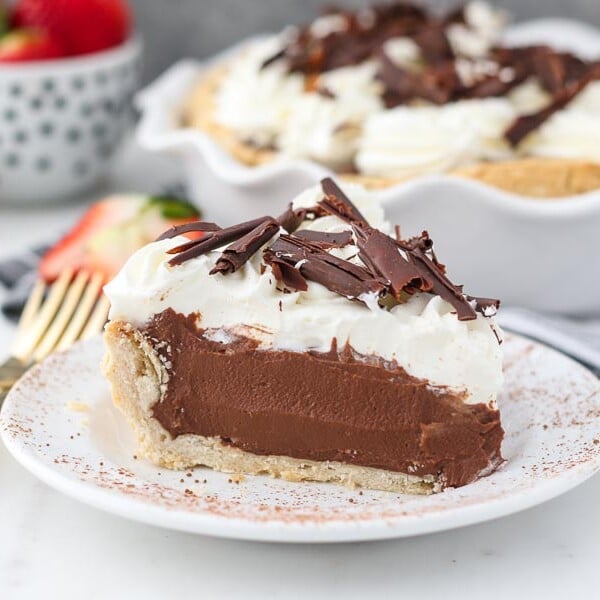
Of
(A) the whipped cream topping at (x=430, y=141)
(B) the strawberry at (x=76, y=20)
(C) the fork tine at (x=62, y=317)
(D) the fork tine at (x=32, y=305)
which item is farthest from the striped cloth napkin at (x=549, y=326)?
(B) the strawberry at (x=76, y=20)

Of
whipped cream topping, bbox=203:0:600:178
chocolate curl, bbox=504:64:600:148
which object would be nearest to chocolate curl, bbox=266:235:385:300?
whipped cream topping, bbox=203:0:600:178

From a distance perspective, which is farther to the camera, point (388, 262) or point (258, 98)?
point (258, 98)

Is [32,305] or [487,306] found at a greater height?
[487,306]

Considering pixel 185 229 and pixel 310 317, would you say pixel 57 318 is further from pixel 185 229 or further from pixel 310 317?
pixel 310 317

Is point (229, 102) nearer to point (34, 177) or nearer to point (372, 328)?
point (34, 177)

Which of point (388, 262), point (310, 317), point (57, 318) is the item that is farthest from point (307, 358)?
point (57, 318)

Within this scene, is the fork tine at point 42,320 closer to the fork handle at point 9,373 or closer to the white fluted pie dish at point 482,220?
the fork handle at point 9,373
